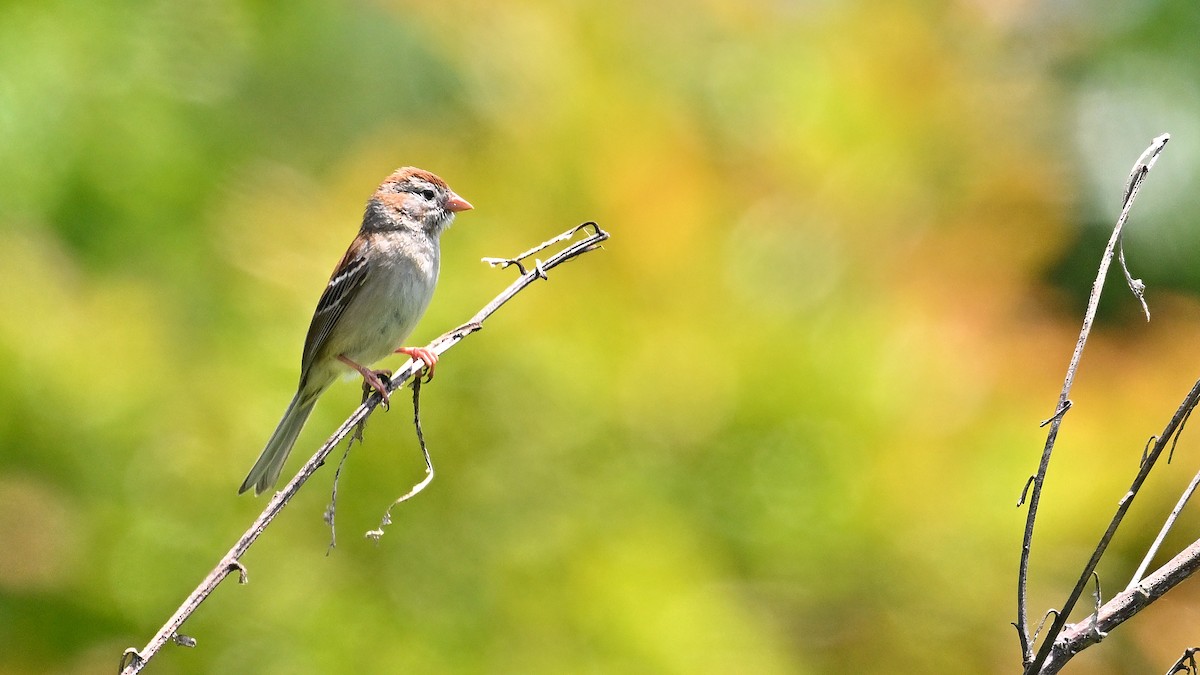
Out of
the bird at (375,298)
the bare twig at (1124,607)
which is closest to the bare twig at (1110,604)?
the bare twig at (1124,607)

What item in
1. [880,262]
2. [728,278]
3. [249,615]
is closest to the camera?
[249,615]

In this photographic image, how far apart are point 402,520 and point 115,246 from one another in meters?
1.39

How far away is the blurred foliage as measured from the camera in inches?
144

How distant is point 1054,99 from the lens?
5.77 m

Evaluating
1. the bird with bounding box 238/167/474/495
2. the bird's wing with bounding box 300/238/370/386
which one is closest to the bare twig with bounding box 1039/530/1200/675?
the bird with bounding box 238/167/474/495

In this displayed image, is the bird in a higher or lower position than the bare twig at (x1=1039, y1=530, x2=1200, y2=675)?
higher

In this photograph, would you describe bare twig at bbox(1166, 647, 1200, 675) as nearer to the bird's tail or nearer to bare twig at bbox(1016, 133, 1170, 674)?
bare twig at bbox(1016, 133, 1170, 674)

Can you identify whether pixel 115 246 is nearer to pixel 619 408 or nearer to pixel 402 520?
pixel 402 520

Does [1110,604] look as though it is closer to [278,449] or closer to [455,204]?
[278,449]

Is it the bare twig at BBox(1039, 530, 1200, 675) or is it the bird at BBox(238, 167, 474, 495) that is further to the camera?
the bird at BBox(238, 167, 474, 495)

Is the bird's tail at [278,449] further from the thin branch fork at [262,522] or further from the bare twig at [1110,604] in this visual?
the bare twig at [1110,604]

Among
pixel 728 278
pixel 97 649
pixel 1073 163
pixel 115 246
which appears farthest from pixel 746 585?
pixel 1073 163

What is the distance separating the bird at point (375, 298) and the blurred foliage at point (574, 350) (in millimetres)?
575

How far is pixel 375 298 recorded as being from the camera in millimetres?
3156
